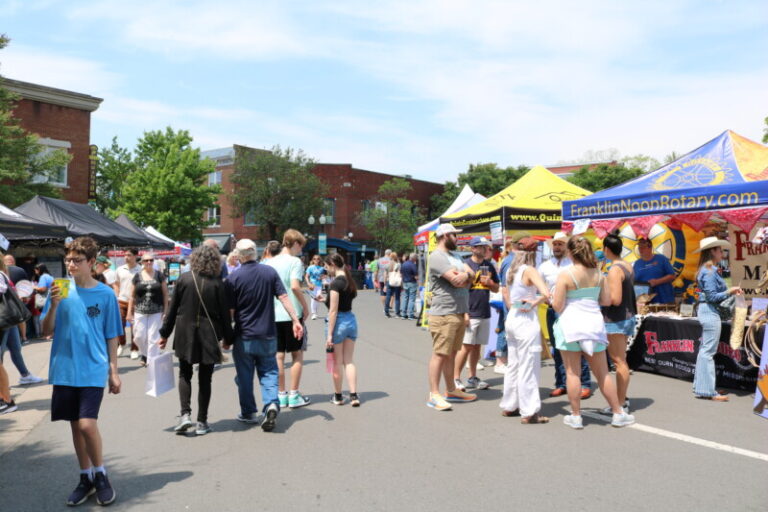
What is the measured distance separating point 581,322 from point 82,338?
13.9ft

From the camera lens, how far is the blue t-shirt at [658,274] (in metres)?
9.21

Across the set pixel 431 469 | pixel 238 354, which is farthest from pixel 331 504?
pixel 238 354

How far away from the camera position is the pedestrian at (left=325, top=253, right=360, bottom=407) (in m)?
6.44

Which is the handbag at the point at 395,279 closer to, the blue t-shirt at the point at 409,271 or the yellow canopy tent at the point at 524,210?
the blue t-shirt at the point at 409,271

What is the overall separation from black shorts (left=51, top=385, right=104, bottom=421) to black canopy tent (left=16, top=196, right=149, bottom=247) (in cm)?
1178

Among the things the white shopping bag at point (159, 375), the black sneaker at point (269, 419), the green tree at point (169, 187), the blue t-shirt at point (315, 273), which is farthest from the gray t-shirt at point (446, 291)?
the green tree at point (169, 187)

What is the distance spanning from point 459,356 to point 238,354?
9.14 feet

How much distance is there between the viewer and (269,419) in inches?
221

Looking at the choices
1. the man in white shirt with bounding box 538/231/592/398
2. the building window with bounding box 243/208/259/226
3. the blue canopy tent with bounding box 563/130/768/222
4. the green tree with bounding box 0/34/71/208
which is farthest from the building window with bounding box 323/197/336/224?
the man in white shirt with bounding box 538/231/592/398

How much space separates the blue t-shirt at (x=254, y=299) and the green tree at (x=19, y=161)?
61.3ft

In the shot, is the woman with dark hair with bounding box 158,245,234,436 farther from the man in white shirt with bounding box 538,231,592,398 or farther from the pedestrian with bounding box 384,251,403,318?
the pedestrian with bounding box 384,251,403,318

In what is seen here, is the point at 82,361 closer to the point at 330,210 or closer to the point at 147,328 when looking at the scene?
the point at 147,328

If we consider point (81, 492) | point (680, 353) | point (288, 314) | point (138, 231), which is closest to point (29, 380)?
point (288, 314)

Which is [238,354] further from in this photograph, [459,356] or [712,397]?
[712,397]
